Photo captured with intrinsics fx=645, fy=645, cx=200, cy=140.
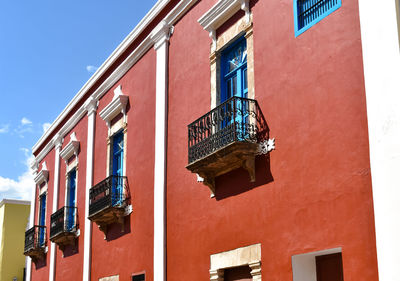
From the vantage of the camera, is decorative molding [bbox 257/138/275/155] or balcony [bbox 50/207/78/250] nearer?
decorative molding [bbox 257/138/275/155]

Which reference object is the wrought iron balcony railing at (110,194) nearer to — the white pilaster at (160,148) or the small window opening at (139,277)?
the small window opening at (139,277)

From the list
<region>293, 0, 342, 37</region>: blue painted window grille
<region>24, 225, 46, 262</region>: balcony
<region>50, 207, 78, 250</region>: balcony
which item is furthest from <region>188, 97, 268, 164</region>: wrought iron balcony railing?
<region>24, 225, 46, 262</region>: balcony

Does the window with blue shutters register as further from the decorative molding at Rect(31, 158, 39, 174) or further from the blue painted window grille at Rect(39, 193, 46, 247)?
the decorative molding at Rect(31, 158, 39, 174)

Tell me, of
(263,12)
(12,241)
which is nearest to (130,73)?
(263,12)

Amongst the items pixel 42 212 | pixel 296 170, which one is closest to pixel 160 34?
pixel 296 170

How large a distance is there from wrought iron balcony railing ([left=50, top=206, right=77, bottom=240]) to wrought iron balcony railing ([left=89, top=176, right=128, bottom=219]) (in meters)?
2.41

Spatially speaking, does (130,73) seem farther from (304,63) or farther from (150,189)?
(304,63)

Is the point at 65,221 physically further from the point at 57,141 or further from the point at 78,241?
the point at 57,141

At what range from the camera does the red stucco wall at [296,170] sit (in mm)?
7250

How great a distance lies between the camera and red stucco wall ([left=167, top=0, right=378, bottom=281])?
7250 millimetres

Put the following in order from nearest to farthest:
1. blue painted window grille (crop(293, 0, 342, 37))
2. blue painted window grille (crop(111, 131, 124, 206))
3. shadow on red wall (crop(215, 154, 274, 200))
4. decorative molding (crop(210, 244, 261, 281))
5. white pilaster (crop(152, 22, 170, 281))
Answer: blue painted window grille (crop(293, 0, 342, 37))
decorative molding (crop(210, 244, 261, 281))
shadow on red wall (crop(215, 154, 274, 200))
white pilaster (crop(152, 22, 170, 281))
blue painted window grille (crop(111, 131, 124, 206))

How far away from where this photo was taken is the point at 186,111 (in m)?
11.1

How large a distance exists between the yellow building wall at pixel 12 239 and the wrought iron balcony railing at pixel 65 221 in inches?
393

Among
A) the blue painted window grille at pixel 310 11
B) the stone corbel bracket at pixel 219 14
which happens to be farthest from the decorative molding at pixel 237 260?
the stone corbel bracket at pixel 219 14
